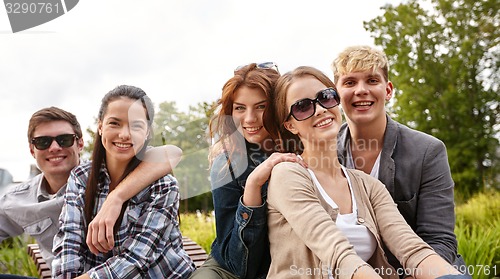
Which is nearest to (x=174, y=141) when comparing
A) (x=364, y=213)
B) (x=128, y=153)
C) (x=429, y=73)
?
(x=128, y=153)

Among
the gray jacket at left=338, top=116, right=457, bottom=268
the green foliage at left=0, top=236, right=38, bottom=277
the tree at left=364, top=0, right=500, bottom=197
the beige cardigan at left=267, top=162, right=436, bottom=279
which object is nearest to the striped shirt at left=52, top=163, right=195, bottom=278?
the beige cardigan at left=267, top=162, right=436, bottom=279

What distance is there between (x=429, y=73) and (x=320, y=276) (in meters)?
11.8

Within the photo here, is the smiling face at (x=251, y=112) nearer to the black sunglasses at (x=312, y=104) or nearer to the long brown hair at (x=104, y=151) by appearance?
the black sunglasses at (x=312, y=104)

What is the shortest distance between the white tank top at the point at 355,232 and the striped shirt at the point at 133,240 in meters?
0.83

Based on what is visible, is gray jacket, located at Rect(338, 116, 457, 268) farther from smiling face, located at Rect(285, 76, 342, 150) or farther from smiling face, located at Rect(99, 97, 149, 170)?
smiling face, located at Rect(99, 97, 149, 170)

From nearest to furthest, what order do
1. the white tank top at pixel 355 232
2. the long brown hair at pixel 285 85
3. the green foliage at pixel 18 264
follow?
the white tank top at pixel 355 232, the long brown hair at pixel 285 85, the green foliage at pixel 18 264

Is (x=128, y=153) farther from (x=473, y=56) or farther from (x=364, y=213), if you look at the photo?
(x=473, y=56)

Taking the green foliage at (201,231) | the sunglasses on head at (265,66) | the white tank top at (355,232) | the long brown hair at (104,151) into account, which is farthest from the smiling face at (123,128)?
the green foliage at (201,231)

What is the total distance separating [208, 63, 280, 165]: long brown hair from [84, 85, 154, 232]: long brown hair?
361 millimetres

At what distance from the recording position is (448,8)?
13.4 meters

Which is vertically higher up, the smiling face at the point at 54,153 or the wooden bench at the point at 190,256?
the smiling face at the point at 54,153

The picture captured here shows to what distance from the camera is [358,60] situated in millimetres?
2820

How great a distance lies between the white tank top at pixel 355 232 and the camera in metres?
2.26

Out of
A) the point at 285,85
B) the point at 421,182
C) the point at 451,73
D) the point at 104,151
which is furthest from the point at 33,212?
the point at 451,73
